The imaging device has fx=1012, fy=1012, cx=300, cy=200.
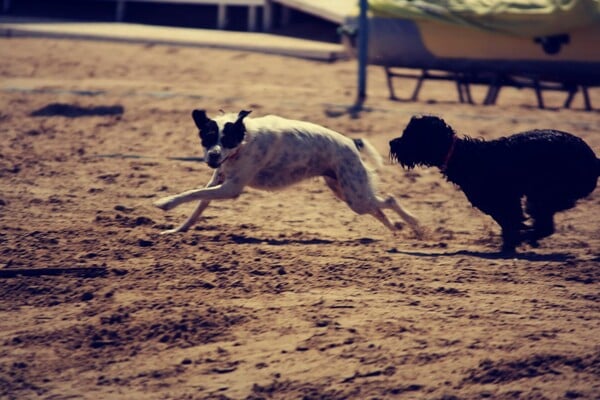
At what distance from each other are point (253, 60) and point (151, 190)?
7.14 m

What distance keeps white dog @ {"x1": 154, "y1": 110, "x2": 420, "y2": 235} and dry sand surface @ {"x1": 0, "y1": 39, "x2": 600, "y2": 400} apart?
0.95ft

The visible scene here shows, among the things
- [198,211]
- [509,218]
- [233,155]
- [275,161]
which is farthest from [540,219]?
[198,211]

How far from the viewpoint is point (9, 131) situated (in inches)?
417

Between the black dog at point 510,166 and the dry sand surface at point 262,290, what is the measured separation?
302mm

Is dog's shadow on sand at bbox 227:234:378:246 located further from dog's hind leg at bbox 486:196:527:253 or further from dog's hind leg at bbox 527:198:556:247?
dog's hind leg at bbox 527:198:556:247

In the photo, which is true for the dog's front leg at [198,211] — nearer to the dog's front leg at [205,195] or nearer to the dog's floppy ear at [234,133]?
the dog's front leg at [205,195]

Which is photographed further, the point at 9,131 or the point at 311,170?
the point at 9,131

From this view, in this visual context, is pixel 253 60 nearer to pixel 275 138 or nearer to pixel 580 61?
pixel 580 61

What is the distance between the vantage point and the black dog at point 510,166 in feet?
22.6

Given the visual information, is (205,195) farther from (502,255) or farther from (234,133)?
(502,255)

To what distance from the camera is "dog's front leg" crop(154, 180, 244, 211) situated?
22.1ft

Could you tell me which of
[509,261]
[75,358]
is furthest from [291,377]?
[509,261]

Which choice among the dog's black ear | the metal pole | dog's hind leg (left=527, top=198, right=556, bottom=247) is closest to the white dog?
the dog's black ear

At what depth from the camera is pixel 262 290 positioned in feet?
19.2
